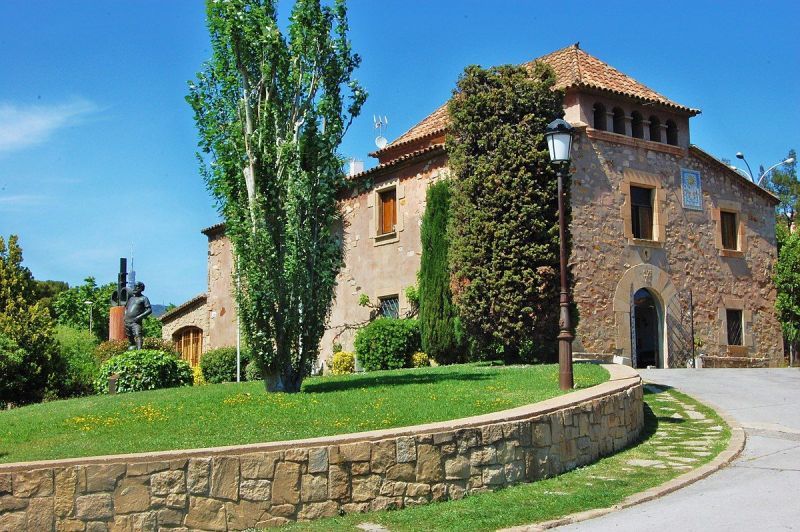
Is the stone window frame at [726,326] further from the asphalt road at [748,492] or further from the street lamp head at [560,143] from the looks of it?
the street lamp head at [560,143]

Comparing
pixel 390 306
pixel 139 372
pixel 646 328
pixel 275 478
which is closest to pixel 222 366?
pixel 390 306

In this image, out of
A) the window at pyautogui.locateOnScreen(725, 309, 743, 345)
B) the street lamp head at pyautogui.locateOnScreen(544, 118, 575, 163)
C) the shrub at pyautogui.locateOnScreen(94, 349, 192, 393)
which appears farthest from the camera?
the window at pyautogui.locateOnScreen(725, 309, 743, 345)

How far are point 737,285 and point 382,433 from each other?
18.2 metres

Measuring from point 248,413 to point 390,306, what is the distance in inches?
516

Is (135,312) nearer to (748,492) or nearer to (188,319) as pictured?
(188,319)

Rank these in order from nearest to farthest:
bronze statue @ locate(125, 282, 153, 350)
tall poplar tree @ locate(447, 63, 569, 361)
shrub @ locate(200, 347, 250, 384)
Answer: tall poplar tree @ locate(447, 63, 569, 361) → bronze statue @ locate(125, 282, 153, 350) → shrub @ locate(200, 347, 250, 384)

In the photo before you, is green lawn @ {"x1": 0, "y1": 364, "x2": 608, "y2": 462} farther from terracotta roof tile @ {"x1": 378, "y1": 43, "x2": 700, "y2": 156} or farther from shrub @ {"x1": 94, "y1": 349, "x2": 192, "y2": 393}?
terracotta roof tile @ {"x1": 378, "y1": 43, "x2": 700, "y2": 156}

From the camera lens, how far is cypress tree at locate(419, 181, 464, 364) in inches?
745

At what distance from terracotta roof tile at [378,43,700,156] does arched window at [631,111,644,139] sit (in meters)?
0.48

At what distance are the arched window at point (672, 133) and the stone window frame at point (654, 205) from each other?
1.29m

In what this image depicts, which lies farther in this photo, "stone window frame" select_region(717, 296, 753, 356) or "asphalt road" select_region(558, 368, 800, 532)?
"stone window frame" select_region(717, 296, 753, 356)

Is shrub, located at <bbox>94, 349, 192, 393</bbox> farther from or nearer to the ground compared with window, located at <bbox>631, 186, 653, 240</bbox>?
nearer to the ground

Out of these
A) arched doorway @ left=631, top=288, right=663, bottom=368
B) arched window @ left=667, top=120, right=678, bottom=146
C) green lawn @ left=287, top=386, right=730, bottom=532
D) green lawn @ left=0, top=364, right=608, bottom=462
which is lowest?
green lawn @ left=287, top=386, right=730, bottom=532

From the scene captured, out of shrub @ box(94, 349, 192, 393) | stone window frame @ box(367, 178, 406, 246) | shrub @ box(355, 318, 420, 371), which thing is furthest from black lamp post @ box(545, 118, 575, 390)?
stone window frame @ box(367, 178, 406, 246)
